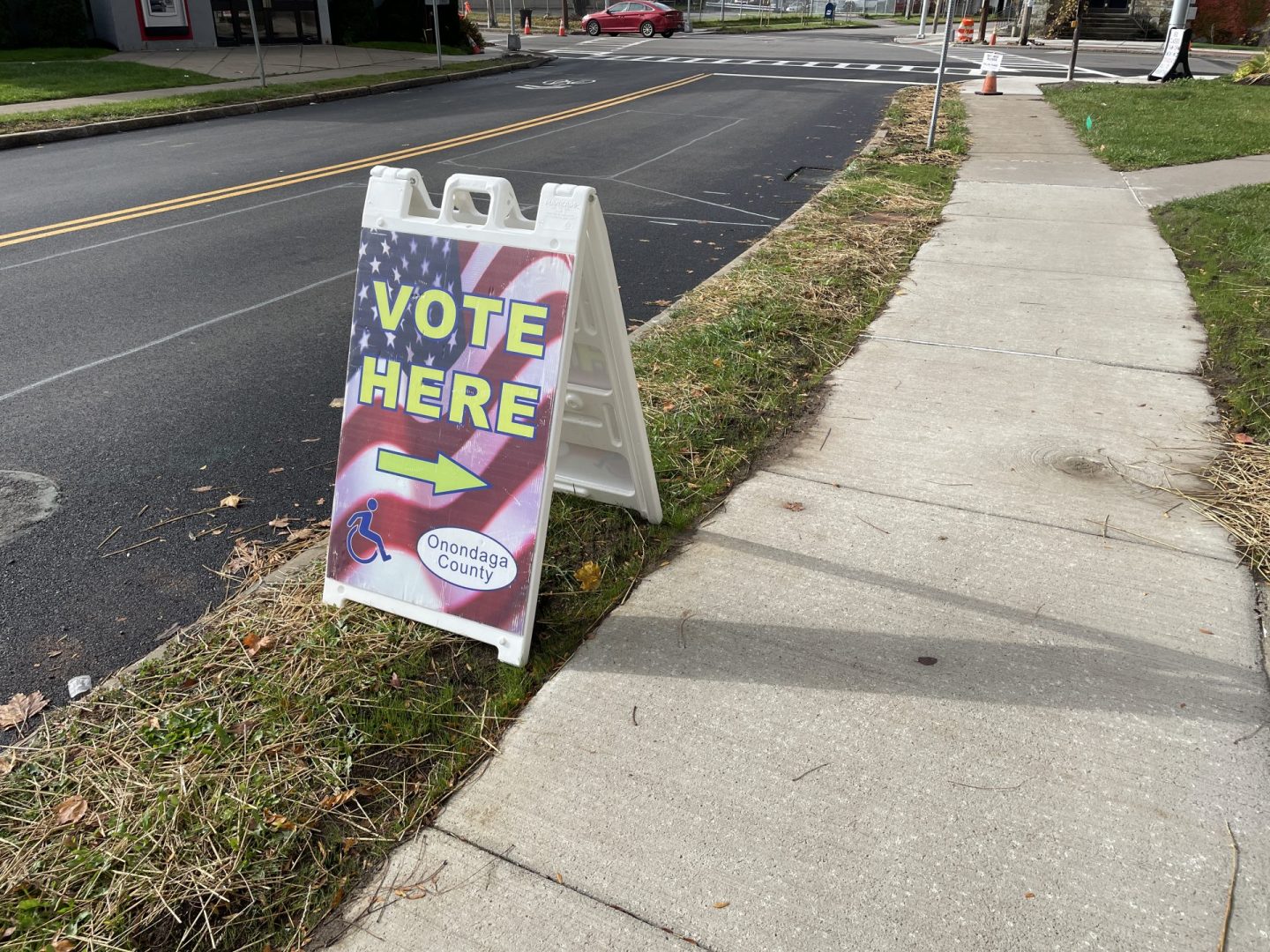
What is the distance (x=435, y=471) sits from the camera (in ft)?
10.2

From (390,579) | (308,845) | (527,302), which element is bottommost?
(308,845)

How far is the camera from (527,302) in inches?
115

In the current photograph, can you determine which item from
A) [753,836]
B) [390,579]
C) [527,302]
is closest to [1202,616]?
[753,836]

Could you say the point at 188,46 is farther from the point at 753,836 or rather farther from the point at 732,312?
the point at 753,836

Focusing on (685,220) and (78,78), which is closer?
(685,220)

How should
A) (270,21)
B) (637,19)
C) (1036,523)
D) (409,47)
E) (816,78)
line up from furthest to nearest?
1. (637,19)
2. (409,47)
3. (270,21)
4. (816,78)
5. (1036,523)

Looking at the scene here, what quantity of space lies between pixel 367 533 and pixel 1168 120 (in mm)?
16353

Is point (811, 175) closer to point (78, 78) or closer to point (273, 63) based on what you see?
point (78, 78)

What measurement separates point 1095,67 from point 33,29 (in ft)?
101

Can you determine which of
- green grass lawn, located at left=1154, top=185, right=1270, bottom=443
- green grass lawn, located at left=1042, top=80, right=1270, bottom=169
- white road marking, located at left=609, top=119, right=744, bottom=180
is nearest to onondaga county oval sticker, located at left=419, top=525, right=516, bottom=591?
green grass lawn, located at left=1154, top=185, right=1270, bottom=443

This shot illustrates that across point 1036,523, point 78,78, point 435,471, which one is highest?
point 78,78

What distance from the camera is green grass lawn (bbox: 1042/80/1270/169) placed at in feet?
40.3

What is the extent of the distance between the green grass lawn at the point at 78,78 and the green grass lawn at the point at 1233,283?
18.3 m

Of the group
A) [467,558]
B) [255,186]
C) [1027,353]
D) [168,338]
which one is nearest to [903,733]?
[467,558]
